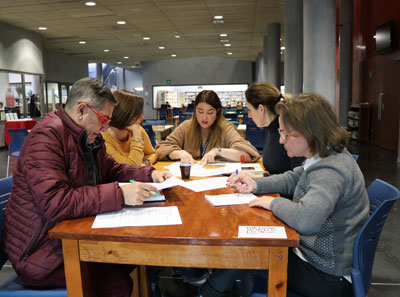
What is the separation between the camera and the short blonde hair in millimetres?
1412

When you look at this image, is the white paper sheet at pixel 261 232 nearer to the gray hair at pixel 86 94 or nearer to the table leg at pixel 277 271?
the table leg at pixel 277 271

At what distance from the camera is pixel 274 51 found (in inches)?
468

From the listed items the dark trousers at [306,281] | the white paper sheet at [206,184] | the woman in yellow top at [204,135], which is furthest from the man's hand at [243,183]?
the woman in yellow top at [204,135]

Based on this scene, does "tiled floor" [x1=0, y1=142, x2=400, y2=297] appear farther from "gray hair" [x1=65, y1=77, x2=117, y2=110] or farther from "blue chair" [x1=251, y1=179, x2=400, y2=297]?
"gray hair" [x1=65, y1=77, x2=117, y2=110]

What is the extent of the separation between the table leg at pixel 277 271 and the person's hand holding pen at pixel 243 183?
55 centimetres

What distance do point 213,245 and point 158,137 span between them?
4.93m

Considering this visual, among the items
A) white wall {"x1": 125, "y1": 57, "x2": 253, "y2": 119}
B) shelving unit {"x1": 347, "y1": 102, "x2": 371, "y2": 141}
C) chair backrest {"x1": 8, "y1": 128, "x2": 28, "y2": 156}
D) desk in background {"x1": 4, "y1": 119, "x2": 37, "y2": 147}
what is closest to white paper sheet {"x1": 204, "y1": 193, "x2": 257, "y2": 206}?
chair backrest {"x1": 8, "y1": 128, "x2": 28, "y2": 156}

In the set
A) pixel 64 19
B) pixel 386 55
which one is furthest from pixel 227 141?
pixel 64 19

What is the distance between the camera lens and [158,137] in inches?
238

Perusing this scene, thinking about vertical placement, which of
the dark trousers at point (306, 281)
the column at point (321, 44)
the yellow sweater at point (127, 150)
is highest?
the column at point (321, 44)

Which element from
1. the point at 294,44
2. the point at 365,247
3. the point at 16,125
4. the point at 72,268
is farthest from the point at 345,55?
the point at 72,268

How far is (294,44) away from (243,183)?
25.8 feet

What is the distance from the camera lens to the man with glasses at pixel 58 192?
136 cm

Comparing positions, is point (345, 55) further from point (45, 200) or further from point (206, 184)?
point (45, 200)
